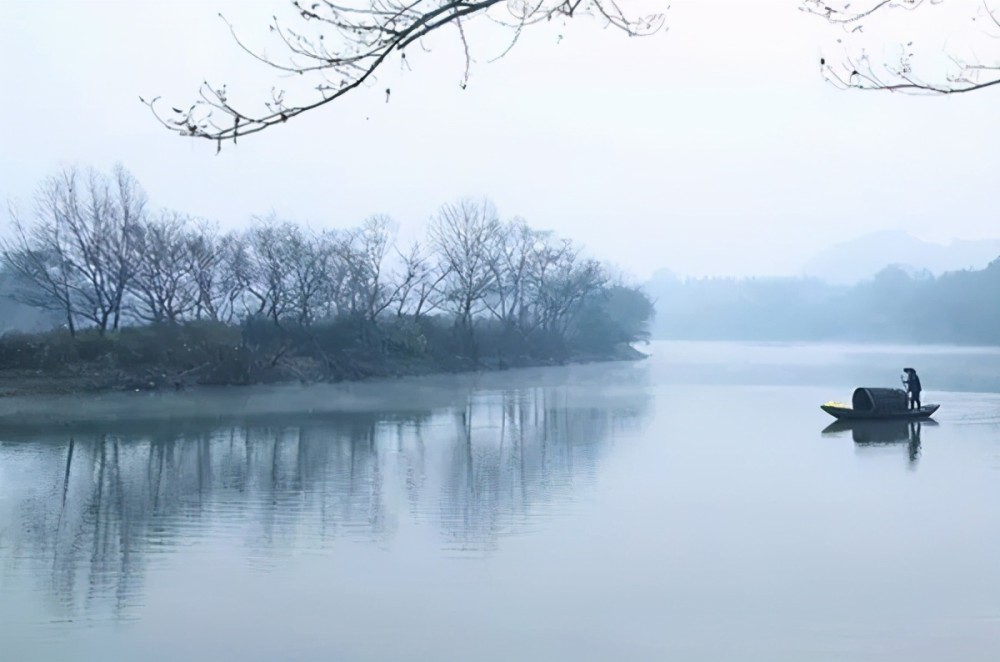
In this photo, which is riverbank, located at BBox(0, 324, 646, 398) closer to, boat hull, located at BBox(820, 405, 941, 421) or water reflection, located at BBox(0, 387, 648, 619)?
water reflection, located at BBox(0, 387, 648, 619)

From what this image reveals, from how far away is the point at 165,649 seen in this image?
21.5ft

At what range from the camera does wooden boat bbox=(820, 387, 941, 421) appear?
874 inches

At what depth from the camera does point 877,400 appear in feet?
73.3

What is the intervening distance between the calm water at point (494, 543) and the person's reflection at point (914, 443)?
7 centimetres

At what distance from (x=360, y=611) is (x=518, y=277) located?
4842 cm

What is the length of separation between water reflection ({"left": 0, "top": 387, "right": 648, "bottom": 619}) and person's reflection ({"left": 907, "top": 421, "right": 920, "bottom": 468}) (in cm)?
481

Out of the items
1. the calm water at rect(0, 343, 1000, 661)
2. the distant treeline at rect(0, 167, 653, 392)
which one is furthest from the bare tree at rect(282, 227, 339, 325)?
the calm water at rect(0, 343, 1000, 661)

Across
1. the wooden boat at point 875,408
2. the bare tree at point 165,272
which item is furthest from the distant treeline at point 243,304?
the wooden boat at point 875,408

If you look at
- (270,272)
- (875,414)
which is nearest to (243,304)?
(270,272)

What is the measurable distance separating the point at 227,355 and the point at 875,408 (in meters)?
18.4

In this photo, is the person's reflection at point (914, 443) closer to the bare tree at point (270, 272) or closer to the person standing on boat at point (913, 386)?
the person standing on boat at point (913, 386)

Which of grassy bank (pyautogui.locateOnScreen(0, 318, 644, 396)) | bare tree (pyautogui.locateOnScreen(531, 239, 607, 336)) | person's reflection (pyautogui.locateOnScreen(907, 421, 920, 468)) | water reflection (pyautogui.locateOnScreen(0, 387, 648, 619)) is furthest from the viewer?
bare tree (pyautogui.locateOnScreen(531, 239, 607, 336))

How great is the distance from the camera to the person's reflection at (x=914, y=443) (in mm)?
16500

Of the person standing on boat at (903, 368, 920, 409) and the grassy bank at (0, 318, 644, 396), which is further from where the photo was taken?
the grassy bank at (0, 318, 644, 396)
